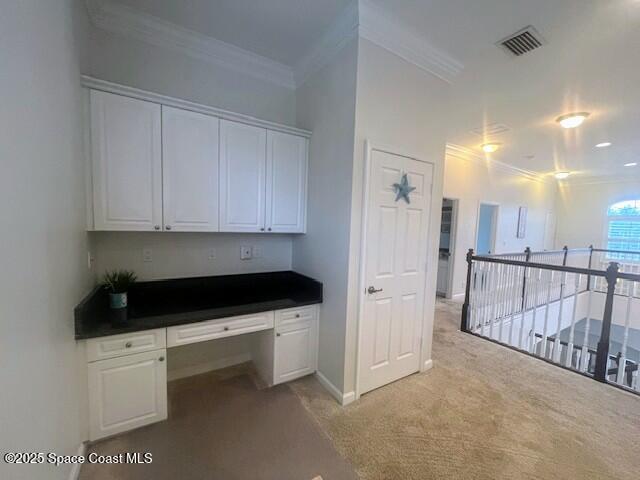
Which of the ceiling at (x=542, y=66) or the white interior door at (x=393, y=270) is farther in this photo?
the white interior door at (x=393, y=270)

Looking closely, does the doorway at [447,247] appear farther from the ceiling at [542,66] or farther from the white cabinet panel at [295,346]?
the white cabinet panel at [295,346]

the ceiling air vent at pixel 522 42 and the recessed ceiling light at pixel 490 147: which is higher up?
the ceiling air vent at pixel 522 42

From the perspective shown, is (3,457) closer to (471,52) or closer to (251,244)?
(251,244)

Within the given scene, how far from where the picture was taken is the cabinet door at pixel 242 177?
216 centimetres

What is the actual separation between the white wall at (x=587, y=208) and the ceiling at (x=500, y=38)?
184 inches

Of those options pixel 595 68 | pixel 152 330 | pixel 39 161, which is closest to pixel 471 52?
pixel 595 68

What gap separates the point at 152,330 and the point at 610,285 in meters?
4.15

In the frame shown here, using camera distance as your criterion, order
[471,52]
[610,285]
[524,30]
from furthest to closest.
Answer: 1. [610,285]
2. [471,52]
3. [524,30]

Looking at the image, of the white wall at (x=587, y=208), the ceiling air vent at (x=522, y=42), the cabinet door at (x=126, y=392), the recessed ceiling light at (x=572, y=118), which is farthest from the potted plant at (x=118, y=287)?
the white wall at (x=587, y=208)

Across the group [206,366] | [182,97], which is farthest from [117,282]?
[182,97]

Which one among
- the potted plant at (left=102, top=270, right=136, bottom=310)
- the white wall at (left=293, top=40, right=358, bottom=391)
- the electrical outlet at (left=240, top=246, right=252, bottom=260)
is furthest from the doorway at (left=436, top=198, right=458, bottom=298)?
the potted plant at (left=102, top=270, right=136, bottom=310)

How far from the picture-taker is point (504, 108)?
10.7 feet

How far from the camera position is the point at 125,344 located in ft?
5.42

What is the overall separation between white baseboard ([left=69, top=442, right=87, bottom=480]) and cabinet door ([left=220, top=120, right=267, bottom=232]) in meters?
1.58
